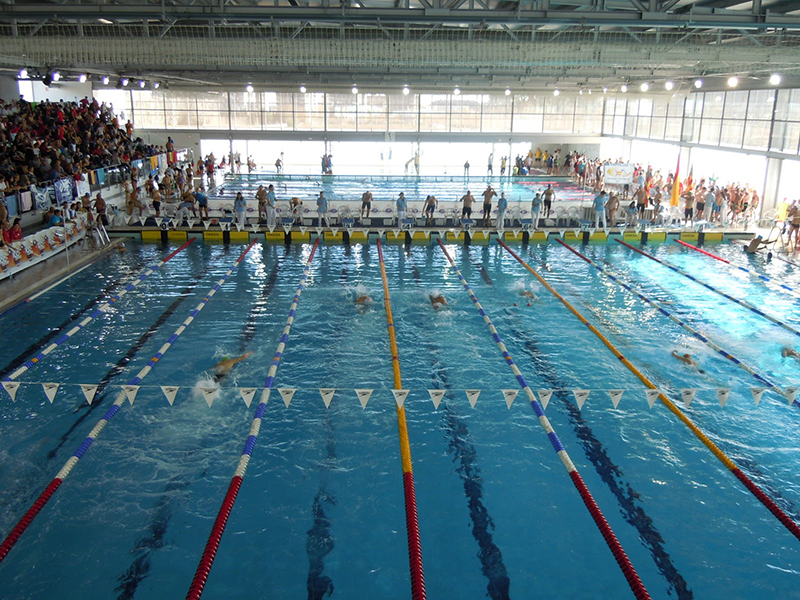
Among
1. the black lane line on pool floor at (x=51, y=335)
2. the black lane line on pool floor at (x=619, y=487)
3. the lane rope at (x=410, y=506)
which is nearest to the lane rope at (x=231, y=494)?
the lane rope at (x=410, y=506)

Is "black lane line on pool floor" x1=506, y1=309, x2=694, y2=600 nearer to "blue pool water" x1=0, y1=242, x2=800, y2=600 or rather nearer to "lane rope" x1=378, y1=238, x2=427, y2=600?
"blue pool water" x1=0, y1=242, x2=800, y2=600

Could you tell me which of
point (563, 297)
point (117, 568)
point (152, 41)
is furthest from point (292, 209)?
point (117, 568)

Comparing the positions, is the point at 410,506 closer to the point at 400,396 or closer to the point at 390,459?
the point at 390,459

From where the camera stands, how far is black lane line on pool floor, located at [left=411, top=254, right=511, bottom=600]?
4.75 meters

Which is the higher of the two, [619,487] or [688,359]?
[688,359]

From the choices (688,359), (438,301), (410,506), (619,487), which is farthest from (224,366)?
(688,359)

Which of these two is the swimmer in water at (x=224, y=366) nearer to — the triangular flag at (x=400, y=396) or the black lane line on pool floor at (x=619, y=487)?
the triangular flag at (x=400, y=396)

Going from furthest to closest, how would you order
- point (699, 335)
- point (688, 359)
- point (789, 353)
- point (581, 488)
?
point (699, 335), point (789, 353), point (688, 359), point (581, 488)

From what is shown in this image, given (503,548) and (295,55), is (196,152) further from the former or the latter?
(503,548)

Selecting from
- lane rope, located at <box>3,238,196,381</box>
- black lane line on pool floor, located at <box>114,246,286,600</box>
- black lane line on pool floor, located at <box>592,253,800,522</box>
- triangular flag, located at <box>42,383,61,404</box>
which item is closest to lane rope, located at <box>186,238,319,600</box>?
black lane line on pool floor, located at <box>114,246,286,600</box>

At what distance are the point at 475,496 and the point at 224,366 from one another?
3.90m

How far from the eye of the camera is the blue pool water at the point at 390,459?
4.79 m

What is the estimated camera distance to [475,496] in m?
5.74

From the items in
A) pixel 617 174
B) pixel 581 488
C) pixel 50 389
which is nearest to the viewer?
pixel 581 488
